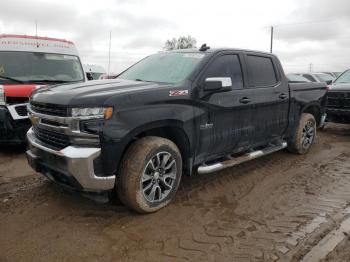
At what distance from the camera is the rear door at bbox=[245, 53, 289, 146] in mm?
5188

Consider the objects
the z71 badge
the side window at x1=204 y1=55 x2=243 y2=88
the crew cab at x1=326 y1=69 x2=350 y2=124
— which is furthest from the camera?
the crew cab at x1=326 y1=69 x2=350 y2=124

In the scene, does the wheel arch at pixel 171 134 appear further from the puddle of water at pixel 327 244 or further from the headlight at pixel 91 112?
the puddle of water at pixel 327 244

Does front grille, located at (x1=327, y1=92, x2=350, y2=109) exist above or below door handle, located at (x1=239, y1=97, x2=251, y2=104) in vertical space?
below

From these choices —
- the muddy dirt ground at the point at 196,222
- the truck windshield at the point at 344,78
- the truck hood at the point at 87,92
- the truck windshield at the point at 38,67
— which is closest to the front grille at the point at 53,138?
the truck hood at the point at 87,92

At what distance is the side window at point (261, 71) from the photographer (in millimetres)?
5250

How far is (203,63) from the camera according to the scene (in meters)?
4.48

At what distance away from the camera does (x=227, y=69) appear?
4.82 meters

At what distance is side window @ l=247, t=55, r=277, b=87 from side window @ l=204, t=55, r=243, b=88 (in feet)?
0.97

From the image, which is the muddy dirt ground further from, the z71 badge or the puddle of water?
the z71 badge

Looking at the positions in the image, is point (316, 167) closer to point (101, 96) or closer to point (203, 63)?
point (203, 63)

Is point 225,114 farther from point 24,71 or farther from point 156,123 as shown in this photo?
point 24,71

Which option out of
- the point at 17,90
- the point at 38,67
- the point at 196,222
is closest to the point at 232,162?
the point at 196,222

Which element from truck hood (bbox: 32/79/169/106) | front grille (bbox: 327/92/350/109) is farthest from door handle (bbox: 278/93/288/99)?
front grille (bbox: 327/92/350/109)

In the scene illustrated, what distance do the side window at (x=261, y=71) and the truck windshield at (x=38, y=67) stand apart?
153 inches
